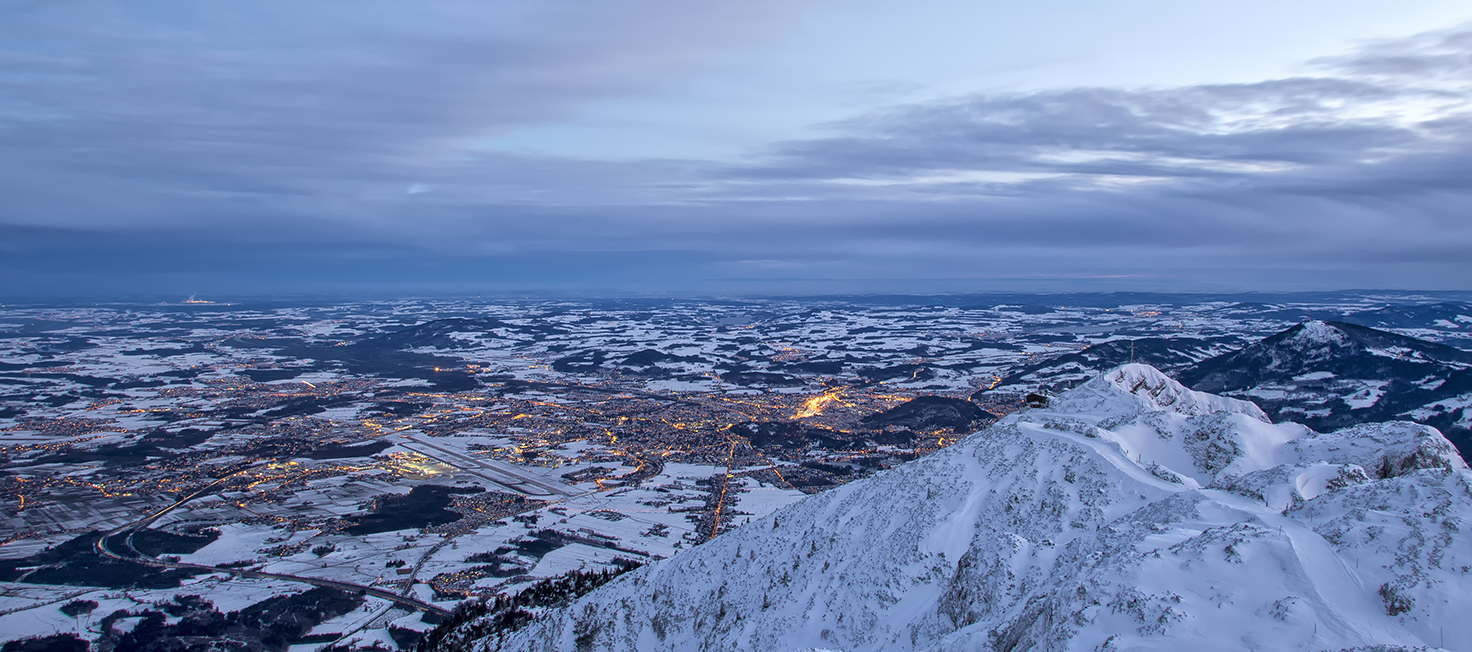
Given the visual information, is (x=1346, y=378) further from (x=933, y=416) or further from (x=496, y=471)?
(x=496, y=471)

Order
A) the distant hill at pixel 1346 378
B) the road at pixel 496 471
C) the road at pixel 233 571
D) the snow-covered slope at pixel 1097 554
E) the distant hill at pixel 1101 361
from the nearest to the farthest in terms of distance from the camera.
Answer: the snow-covered slope at pixel 1097 554, the road at pixel 233 571, the road at pixel 496 471, the distant hill at pixel 1346 378, the distant hill at pixel 1101 361

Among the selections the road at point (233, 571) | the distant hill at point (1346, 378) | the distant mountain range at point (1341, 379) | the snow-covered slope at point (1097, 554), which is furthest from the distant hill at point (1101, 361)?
the road at point (233, 571)

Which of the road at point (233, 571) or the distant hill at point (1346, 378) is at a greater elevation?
the distant hill at point (1346, 378)

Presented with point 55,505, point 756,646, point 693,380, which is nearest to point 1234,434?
point 756,646

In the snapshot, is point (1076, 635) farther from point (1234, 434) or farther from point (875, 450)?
point (875, 450)

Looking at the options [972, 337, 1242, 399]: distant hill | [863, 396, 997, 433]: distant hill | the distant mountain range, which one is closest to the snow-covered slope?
[863, 396, 997, 433]: distant hill

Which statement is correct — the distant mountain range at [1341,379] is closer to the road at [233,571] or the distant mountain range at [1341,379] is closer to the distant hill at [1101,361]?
the distant hill at [1101,361]
